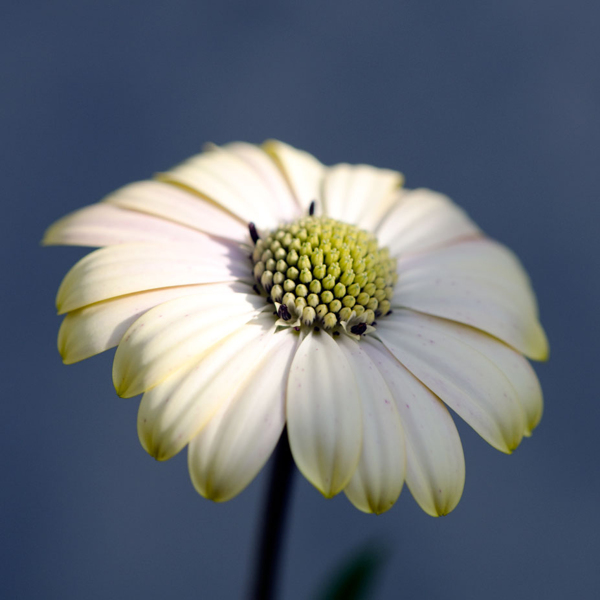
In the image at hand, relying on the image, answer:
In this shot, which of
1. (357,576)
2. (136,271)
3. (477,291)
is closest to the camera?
(136,271)

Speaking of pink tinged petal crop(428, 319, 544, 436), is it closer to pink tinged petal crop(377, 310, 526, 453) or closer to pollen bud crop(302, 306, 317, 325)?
pink tinged petal crop(377, 310, 526, 453)

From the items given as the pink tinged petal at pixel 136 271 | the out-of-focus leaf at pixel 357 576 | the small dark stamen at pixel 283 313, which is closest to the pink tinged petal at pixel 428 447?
the small dark stamen at pixel 283 313

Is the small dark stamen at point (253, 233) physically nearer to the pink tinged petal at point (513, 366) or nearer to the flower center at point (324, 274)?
the flower center at point (324, 274)

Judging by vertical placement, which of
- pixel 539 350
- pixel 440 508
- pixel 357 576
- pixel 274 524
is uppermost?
pixel 539 350

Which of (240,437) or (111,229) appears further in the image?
(111,229)

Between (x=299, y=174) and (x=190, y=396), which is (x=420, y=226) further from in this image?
(x=190, y=396)

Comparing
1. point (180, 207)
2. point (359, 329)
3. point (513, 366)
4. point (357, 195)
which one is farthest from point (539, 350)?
point (180, 207)

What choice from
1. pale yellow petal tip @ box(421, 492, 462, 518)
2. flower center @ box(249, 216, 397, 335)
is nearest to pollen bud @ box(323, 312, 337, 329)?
flower center @ box(249, 216, 397, 335)
